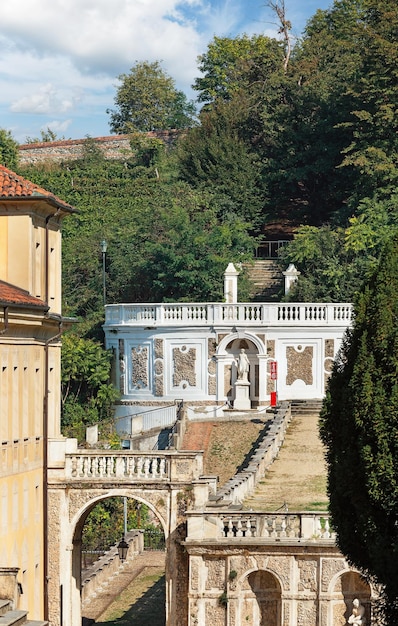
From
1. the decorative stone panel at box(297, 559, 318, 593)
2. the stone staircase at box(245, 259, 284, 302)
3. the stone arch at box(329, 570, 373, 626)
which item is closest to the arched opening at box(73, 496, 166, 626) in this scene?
the decorative stone panel at box(297, 559, 318, 593)

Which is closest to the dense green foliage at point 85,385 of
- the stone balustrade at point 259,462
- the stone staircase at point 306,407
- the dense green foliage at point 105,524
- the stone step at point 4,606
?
the dense green foliage at point 105,524

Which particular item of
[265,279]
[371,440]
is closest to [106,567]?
[371,440]

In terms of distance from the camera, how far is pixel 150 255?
65562 millimetres

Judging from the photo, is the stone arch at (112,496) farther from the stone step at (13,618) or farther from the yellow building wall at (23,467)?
the stone step at (13,618)

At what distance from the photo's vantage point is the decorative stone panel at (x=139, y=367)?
57.2m

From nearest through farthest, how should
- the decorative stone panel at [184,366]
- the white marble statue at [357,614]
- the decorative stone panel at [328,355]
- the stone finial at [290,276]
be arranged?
1. the white marble statue at [357,614]
2. the decorative stone panel at [328,355]
3. the decorative stone panel at [184,366]
4. the stone finial at [290,276]

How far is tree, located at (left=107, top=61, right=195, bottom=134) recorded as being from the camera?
105438 millimetres

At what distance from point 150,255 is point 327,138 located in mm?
14086

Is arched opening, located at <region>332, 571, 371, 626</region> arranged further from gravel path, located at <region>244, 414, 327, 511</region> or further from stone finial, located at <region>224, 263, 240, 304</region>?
stone finial, located at <region>224, 263, 240, 304</region>

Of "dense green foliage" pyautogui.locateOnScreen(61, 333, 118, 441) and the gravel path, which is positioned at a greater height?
"dense green foliage" pyautogui.locateOnScreen(61, 333, 118, 441)

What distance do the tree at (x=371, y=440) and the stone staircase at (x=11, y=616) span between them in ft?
17.8

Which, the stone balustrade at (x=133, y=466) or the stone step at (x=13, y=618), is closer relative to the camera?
the stone step at (x=13, y=618)

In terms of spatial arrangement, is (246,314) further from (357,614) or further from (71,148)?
(71,148)

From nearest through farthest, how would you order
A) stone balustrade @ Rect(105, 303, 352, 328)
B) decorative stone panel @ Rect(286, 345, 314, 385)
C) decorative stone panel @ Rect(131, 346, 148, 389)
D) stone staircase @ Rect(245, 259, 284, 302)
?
1. stone balustrade @ Rect(105, 303, 352, 328)
2. decorative stone panel @ Rect(286, 345, 314, 385)
3. decorative stone panel @ Rect(131, 346, 148, 389)
4. stone staircase @ Rect(245, 259, 284, 302)
